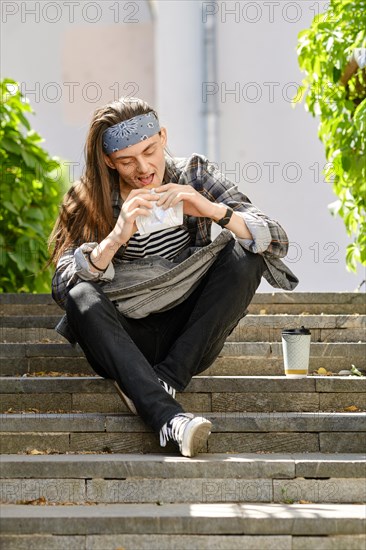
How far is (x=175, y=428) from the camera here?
302 centimetres

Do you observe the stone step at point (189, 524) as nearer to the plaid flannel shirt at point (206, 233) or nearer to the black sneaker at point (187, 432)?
the black sneaker at point (187, 432)

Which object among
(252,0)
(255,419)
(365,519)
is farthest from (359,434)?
(252,0)

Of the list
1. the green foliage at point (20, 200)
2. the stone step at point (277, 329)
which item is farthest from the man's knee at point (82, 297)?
the green foliage at point (20, 200)

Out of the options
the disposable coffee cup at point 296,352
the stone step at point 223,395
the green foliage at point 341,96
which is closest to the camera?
the stone step at point 223,395

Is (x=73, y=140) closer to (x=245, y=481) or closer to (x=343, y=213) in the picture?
(x=343, y=213)

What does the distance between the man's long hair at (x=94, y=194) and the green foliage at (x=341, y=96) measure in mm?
1057

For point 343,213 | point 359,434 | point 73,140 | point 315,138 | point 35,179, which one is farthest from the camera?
point 73,140

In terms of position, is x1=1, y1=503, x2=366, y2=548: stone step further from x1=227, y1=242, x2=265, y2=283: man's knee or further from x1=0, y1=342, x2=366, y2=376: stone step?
x1=0, y1=342, x2=366, y2=376: stone step

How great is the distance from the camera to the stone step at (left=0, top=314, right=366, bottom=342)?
4.19 meters

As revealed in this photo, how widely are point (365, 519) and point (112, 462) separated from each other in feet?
2.26

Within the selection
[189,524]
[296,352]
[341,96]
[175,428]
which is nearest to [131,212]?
[175,428]

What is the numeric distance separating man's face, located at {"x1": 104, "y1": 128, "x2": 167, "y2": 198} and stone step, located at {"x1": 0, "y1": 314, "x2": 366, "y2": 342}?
903 mm

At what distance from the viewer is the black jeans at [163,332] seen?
3.14 meters

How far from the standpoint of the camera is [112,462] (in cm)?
301
